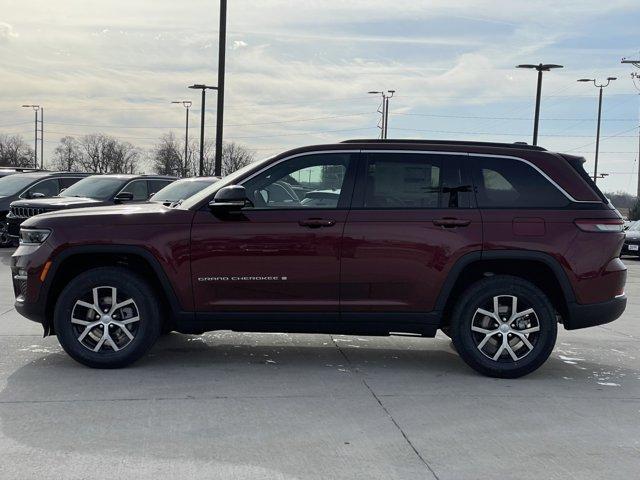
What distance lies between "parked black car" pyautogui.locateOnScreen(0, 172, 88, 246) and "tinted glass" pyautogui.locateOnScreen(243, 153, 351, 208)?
453 inches

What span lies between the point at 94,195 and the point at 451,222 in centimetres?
1065

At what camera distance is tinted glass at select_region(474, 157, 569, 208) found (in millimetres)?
5898

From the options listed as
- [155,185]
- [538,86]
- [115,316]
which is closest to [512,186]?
[115,316]

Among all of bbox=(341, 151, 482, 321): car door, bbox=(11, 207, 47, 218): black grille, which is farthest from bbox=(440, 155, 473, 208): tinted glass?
bbox=(11, 207, 47, 218): black grille

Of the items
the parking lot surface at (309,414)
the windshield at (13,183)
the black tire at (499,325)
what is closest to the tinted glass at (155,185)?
the windshield at (13,183)

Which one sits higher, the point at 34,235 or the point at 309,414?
the point at 34,235

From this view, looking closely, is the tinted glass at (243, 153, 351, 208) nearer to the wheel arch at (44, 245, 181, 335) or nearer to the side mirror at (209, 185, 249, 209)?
the side mirror at (209, 185, 249, 209)

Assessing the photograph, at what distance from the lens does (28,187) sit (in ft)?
54.0

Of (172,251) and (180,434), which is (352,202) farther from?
(180,434)

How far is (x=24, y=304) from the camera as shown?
5.88 m

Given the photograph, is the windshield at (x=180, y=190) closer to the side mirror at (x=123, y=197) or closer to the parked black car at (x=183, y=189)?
the parked black car at (x=183, y=189)

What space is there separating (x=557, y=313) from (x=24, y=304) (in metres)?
4.32

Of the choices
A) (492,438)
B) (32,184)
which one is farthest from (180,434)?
(32,184)

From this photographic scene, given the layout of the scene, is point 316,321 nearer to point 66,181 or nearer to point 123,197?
point 123,197
